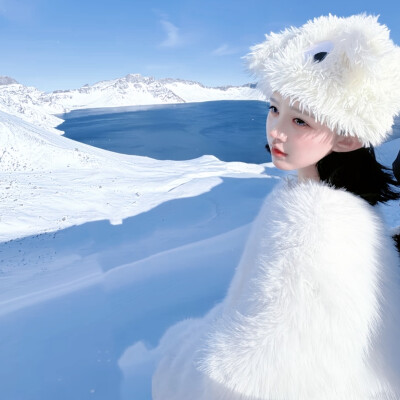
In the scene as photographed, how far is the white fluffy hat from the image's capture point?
2.56ft

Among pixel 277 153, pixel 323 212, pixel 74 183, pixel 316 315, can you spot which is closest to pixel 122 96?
pixel 74 183

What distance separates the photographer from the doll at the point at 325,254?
0.72 m

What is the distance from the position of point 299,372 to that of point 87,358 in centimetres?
165

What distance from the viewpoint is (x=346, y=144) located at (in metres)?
0.92

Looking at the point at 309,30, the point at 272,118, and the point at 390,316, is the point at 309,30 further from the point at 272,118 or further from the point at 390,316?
the point at 390,316

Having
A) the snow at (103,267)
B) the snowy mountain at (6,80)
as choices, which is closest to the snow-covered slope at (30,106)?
the snowy mountain at (6,80)

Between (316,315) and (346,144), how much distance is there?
0.52 m

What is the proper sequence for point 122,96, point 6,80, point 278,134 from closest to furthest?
point 278,134 < point 122,96 < point 6,80

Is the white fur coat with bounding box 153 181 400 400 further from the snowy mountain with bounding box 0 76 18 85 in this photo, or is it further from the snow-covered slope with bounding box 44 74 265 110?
the snowy mountain with bounding box 0 76 18 85

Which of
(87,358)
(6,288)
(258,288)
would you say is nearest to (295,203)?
(258,288)

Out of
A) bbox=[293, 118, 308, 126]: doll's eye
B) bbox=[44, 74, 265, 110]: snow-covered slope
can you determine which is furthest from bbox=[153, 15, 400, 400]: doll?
bbox=[44, 74, 265, 110]: snow-covered slope

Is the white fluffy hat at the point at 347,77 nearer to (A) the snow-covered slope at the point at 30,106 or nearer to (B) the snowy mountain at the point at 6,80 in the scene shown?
(A) the snow-covered slope at the point at 30,106

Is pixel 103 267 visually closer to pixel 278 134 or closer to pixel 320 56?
pixel 278 134

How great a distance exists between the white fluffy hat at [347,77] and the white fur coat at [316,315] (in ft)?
0.67
